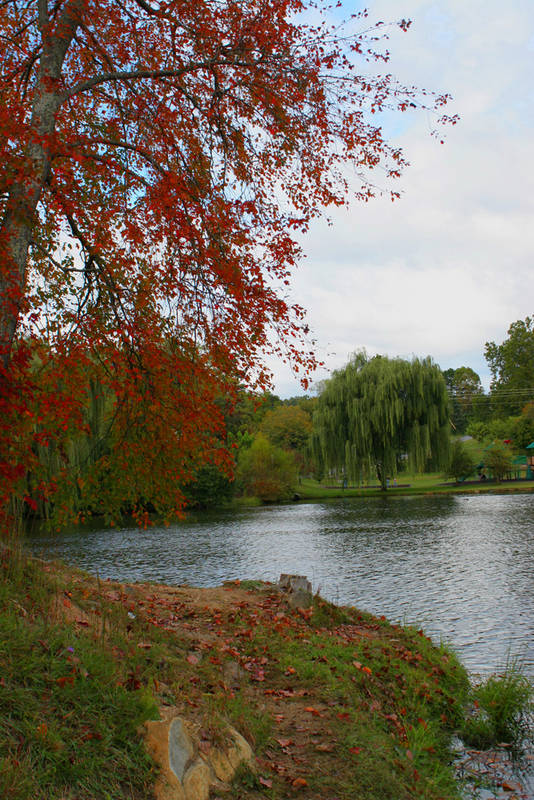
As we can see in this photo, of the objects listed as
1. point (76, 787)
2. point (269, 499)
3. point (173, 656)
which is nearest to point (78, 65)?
point (173, 656)

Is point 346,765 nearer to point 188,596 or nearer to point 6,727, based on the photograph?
point 6,727

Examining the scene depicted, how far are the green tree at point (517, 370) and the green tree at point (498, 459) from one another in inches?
→ 1143

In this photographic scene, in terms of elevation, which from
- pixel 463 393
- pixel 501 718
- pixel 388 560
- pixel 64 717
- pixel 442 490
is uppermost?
pixel 463 393

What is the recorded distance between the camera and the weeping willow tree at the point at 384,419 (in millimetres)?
38938

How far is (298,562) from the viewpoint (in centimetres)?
1725

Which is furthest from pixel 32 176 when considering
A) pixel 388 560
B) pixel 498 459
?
pixel 498 459

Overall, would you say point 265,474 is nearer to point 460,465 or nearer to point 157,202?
point 460,465

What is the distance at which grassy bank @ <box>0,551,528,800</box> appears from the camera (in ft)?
11.8

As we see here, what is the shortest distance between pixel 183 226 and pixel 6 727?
5147 mm

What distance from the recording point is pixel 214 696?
16.1 ft

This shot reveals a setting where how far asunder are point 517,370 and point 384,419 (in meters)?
50.4

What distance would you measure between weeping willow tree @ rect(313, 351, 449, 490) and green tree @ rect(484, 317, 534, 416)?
45525 millimetres

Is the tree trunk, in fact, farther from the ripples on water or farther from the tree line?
the ripples on water

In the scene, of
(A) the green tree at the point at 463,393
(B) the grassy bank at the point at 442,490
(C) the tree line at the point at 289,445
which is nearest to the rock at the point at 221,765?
(C) the tree line at the point at 289,445
